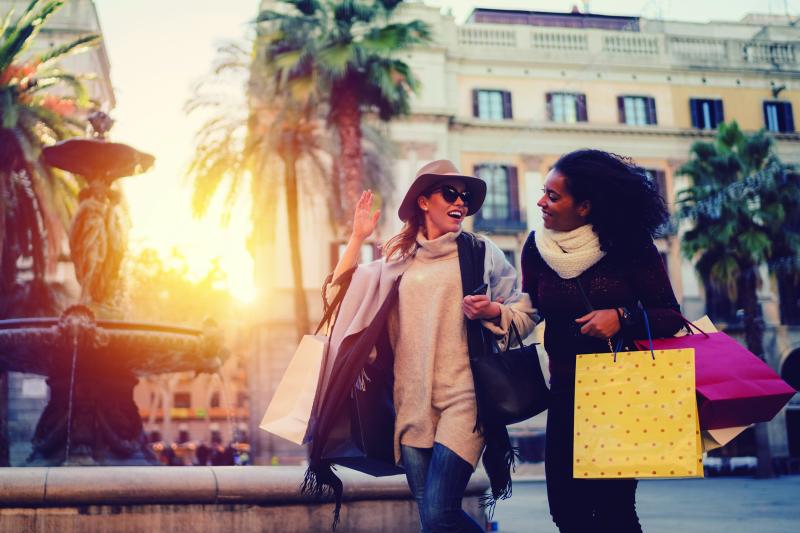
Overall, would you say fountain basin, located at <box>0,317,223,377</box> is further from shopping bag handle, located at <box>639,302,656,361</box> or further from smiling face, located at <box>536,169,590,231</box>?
shopping bag handle, located at <box>639,302,656,361</box>

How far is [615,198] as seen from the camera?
10.9ft

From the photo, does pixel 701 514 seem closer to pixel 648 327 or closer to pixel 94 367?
pixel 94 367

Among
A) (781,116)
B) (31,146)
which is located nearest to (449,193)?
(31,146)

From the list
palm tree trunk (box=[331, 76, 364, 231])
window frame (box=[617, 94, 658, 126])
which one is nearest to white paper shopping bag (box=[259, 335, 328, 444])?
palm tree trunk (box=[331, 76, 364, 231])

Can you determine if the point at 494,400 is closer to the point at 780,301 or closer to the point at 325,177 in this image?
the point at 325,177

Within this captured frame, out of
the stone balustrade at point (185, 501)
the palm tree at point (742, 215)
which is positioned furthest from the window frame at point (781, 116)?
the stone balustrade at point (185, 501)

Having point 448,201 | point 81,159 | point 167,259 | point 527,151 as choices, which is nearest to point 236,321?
point 167,259

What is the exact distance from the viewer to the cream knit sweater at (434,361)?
3277 millimetres

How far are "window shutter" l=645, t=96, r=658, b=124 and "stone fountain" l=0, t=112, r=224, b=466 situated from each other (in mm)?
28908

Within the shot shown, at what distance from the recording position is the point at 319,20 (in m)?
21.3

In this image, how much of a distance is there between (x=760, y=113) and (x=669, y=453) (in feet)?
121

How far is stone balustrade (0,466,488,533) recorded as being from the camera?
17.0 feet

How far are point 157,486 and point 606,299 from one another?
328cm

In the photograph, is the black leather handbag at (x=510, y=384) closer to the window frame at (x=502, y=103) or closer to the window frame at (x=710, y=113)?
the window frame at (x=502, y=103)
